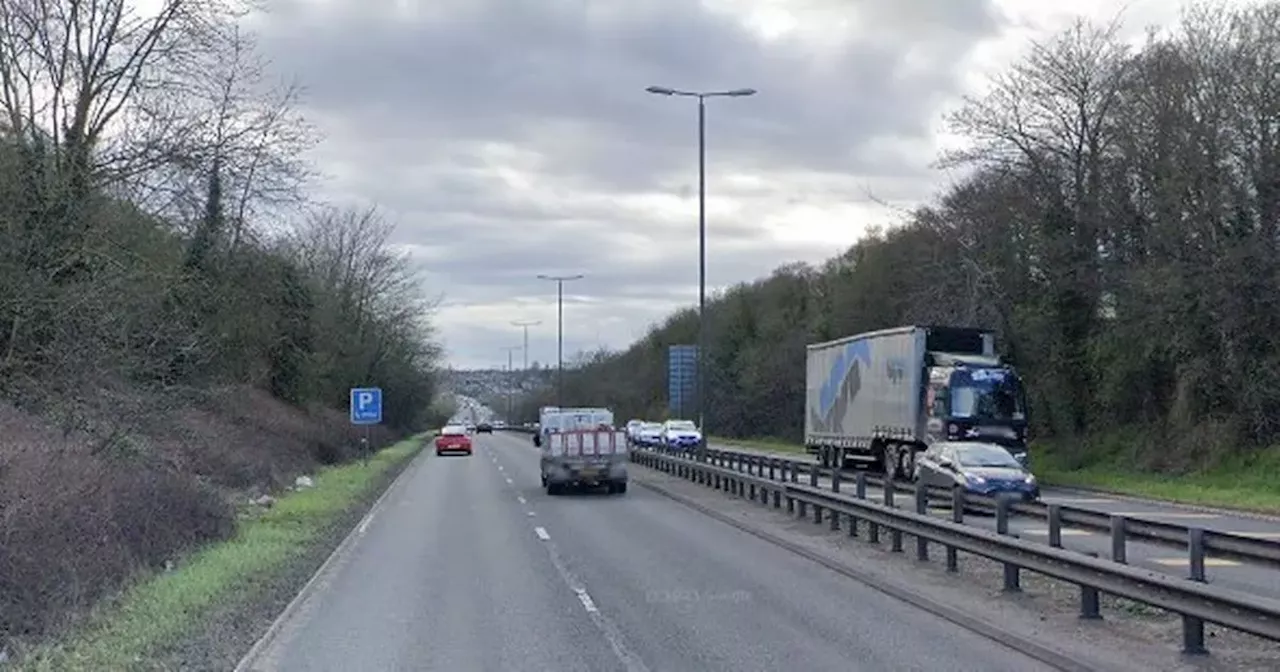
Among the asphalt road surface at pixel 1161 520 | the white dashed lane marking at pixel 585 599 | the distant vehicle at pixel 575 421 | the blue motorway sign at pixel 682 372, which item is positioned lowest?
the white dashed lane marking at pixel 585 599

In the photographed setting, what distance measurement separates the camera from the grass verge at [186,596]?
38.9 ft

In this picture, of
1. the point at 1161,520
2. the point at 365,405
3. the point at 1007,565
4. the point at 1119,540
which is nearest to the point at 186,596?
the point at 1007,565

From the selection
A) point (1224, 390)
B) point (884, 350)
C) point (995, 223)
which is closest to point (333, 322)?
point (995, 223)

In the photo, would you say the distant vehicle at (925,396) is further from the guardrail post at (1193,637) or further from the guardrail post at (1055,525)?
the guardrail post at (1193,637)

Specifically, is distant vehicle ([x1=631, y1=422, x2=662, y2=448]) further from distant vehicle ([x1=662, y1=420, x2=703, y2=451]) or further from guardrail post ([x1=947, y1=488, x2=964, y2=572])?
guardrail post ([x1=947, y1=488, x2=964, y2=572])

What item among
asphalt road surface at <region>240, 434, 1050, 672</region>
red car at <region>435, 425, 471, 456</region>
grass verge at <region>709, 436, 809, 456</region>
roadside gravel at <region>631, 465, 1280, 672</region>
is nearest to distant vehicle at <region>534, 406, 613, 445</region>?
asphalt road surface at <region>240, 434, 1050, 672</region>

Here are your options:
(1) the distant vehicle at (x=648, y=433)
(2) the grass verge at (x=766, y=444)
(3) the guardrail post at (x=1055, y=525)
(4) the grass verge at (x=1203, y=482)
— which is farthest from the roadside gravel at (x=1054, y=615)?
(2) the grass verge at (x=766, y=444)

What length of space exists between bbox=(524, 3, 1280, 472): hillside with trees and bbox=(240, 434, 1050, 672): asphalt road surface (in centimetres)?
2028

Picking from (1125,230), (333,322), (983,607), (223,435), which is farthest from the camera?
(333,322)

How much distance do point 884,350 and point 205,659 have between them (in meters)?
30.8

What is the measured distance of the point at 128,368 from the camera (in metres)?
25.1

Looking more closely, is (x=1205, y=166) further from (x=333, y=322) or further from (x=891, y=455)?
(x=333, y=322)

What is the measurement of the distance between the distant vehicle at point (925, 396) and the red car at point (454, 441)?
3735cm

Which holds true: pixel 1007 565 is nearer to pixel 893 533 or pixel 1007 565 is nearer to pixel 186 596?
pixel 893 533
